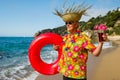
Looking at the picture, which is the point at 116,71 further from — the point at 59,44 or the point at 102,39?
the point at 102,39

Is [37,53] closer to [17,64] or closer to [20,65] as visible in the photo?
[20,65]

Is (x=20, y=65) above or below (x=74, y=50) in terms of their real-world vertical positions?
below

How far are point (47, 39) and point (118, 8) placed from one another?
4639cm

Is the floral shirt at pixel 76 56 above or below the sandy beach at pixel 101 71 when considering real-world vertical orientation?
above

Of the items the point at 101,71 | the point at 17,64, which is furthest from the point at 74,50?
the point at 17,64

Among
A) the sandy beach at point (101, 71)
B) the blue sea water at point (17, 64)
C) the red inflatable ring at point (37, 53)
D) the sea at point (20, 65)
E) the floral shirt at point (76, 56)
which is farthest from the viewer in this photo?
the blue sea water at point (17, 64)

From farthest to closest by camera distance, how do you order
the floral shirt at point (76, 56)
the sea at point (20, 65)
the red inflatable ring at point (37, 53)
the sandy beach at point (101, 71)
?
the sea at point (20, 65) < the sandy beach at point (101, 71) < the red inflatable ring at point (37, 53) < the floral shirt at point (76, 56)

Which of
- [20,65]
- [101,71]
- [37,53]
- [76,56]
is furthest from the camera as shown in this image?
[20,65]

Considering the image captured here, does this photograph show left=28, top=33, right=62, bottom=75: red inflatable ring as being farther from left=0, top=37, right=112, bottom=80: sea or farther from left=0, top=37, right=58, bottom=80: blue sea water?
left=0, top=37, right=58, bottom=80: blue sea water

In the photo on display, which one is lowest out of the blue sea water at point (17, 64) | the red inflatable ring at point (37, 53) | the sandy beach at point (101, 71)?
the blue sea water at point (17, 64)

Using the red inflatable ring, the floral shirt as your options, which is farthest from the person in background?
the red inflatable ring

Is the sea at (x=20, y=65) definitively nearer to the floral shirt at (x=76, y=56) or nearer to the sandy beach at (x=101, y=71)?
the sandy beach at (x=101, y=71)

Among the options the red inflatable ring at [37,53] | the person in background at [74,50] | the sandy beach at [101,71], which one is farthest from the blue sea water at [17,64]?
the person in background at [74,50]

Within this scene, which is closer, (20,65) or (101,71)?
(101,71)
